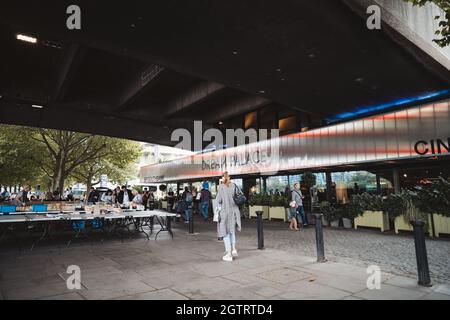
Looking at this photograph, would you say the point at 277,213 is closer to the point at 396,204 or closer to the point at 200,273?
the point at 396,204

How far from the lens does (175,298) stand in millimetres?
4090

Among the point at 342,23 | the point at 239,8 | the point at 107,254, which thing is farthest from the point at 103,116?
the point at 342,23

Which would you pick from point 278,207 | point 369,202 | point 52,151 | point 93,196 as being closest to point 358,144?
point 369,202

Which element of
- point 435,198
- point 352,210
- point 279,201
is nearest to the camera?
point 435,198

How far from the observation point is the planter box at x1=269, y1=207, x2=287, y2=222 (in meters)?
14.7

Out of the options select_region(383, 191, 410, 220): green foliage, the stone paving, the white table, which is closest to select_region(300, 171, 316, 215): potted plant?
the stone paving

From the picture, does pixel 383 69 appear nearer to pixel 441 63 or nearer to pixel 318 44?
pixel 441 63

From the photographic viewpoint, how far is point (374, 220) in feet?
35.9

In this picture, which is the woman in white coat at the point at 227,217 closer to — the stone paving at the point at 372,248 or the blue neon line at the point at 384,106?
the stone paving at the point at 372,248

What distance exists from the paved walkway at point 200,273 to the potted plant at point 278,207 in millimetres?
5984

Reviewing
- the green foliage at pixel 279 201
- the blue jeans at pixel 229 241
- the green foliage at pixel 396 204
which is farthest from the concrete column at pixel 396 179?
the blue jeans at pixel 229 241

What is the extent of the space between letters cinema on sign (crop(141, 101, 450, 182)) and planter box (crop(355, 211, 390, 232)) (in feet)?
6.81

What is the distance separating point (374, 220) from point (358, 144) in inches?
120
